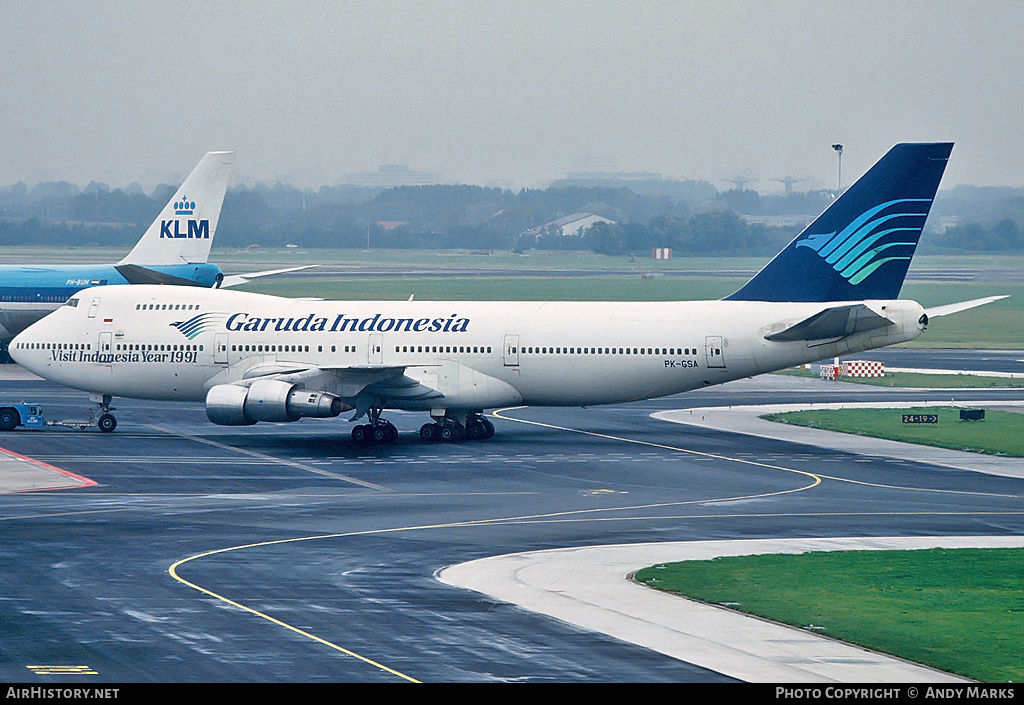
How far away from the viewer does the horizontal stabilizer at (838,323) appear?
53.0m

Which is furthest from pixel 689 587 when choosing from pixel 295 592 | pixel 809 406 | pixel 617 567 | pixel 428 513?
pixel 809 406

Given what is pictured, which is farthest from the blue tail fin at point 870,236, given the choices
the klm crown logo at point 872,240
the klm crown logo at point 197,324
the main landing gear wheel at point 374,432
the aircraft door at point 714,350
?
the klm crown logo at point 197,324

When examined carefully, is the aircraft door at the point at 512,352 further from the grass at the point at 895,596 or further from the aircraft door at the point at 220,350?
the grass at the point at 895,596

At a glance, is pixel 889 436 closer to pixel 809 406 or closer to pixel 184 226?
pixel 809 406

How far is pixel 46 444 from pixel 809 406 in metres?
36.2

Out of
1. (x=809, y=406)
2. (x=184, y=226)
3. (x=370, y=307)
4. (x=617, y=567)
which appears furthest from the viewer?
(x=184, y=226)

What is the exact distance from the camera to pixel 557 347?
A: 185 ft

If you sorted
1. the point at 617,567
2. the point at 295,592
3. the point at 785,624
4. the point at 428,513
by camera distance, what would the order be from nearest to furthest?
the point at 785,624
the point at 295,592
the point at 617,567
the point at 428,513

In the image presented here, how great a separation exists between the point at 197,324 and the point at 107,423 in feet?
18.5

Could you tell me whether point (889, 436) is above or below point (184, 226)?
below

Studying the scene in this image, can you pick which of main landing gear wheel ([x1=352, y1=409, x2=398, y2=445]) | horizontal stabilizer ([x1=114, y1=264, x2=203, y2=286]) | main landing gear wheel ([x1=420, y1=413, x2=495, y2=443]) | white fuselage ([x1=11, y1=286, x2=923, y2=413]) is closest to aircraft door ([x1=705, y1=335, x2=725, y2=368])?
white fuselage ([x1=11, y1=286, x2=923, y2=413])

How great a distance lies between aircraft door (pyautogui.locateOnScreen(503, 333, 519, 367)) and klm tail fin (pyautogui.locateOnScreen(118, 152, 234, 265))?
121ft

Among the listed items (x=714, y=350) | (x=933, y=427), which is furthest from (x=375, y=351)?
(x=933, y=427)

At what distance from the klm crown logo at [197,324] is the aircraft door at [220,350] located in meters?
0.71
